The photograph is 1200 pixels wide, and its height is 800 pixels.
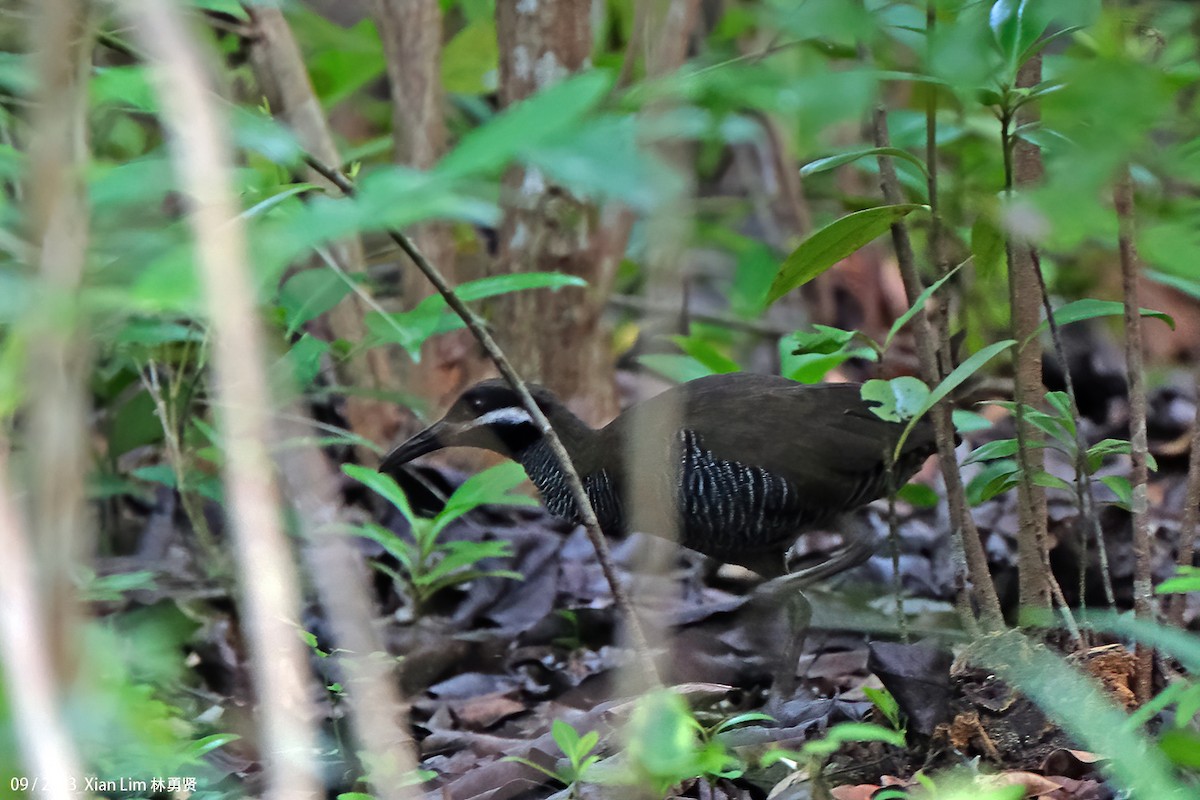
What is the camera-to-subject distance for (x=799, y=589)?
317cm

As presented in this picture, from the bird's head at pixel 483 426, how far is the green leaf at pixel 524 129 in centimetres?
237

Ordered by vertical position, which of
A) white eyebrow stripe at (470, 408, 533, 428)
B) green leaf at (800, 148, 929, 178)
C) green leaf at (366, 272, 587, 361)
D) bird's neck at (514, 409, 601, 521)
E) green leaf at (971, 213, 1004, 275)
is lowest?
bird's neck at (514, 409, 601, 521)

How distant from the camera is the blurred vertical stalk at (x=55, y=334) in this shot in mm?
1100

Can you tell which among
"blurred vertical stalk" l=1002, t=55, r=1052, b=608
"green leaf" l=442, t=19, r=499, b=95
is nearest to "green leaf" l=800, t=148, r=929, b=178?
"blurred vertical stalk" l=1002, t=55, r=1052, b=608

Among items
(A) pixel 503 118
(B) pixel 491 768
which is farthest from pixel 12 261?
(B) pixel 491 768

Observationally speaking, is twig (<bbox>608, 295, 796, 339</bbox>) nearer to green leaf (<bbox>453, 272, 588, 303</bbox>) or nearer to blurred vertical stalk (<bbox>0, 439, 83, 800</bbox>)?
green leaf (<bbox>453, 272, 588, 303</bbox>)

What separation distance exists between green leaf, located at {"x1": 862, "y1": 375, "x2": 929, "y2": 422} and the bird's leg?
65 centimetres

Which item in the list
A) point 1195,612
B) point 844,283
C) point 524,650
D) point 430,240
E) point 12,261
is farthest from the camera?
point 844,283

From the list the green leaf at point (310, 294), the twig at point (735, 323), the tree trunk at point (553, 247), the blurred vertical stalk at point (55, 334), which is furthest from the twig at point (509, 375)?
the twig at point (735, 323)

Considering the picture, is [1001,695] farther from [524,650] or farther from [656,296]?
[524,650]

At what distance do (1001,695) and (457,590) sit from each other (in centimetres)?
170

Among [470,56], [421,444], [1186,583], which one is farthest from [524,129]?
[470,56]

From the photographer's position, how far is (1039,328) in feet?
7.00

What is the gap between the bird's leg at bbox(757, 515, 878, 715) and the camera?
2842 millimetres
